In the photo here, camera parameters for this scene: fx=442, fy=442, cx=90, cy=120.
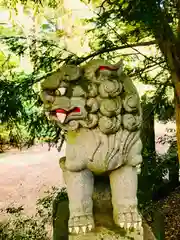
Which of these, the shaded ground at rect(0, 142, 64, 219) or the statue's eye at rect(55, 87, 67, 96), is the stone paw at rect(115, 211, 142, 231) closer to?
the statue's eye at rect(55, 87, 67, 96)

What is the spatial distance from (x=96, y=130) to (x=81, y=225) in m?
0.36

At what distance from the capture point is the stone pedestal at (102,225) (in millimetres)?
1639

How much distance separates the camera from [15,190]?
6191 mm

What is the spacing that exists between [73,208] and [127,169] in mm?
251

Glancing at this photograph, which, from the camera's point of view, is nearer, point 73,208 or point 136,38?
point 73,208

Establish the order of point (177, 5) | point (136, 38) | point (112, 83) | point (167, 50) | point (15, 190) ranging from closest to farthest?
point (112, 83) → point (177, 5) → point (167, 50) → point (136, 38) → point (15, 190)

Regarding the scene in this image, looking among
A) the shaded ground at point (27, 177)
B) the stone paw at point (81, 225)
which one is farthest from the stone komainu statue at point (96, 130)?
the shaded ground at point (27, 177)

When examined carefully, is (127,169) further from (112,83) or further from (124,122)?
(112,83)

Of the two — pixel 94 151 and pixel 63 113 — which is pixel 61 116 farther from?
pixel 94 151

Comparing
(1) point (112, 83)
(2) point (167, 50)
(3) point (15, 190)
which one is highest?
(2) point (167, 50)

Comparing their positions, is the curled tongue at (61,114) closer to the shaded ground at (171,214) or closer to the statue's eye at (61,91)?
the statue's eye at (61,91)

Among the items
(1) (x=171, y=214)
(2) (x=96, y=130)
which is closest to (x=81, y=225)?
(2) (x=96, y=130)

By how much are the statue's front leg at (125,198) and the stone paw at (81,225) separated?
107 millimetres

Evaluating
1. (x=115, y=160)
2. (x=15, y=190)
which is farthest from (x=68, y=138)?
(x=15, y=190)
